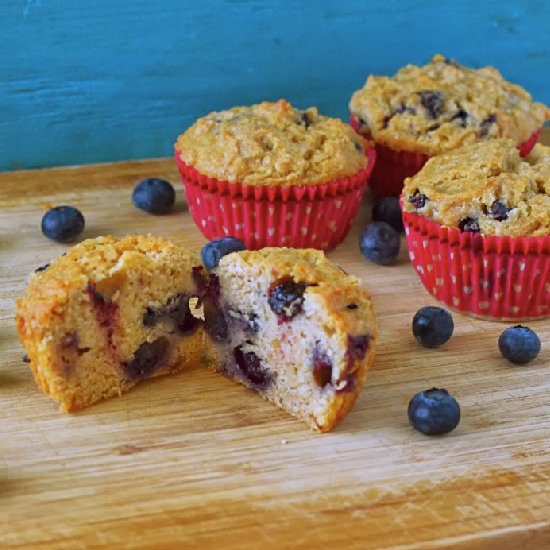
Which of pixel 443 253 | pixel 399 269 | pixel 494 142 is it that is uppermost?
pixel 494 142

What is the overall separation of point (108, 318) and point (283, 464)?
2.75 feet

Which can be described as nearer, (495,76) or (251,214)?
(251,214)

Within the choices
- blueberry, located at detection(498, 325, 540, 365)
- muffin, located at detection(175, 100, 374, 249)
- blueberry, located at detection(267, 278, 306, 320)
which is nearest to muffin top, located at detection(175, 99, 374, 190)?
muffin, located at detection(175, 100, 374, 249)

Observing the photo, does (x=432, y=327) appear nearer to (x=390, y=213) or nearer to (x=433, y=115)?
(x=390, y=213)

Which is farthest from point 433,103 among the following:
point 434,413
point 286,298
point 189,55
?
point 434,413

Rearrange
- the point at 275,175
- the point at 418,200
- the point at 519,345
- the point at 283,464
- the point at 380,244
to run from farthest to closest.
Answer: the point at 380,244 → the point at 275,175 → the point at 418,200 → the point at 519,345 → the point at 283,464

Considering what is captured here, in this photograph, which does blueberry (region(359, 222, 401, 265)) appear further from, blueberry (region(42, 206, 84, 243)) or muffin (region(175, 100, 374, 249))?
blueberry (region(42, 206, 84, 243))

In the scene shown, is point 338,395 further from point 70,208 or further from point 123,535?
point 70,208

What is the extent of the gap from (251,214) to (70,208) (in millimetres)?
919

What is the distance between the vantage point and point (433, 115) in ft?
15.8

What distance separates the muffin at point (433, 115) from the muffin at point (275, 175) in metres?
0.26

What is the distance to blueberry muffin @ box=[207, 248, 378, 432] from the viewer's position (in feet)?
10.8

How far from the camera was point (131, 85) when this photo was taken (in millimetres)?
5332

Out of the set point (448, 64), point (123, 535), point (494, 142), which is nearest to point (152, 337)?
point (123, 535)
